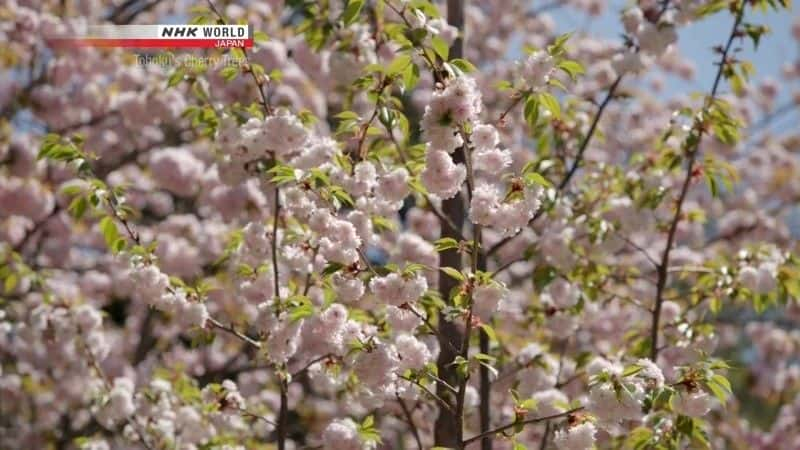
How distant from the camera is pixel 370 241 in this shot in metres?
2.46

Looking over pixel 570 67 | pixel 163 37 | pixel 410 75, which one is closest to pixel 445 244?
pixel 410 75

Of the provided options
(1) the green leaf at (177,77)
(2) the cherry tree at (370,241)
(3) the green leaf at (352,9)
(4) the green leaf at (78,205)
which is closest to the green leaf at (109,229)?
(2) the cherry tree at (370,241)

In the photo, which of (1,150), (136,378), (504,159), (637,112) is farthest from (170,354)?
(504,159)

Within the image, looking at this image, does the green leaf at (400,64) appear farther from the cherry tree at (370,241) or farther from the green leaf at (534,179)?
the green leaf at (534,179)

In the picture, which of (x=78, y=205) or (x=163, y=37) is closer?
(x=78, y=205)

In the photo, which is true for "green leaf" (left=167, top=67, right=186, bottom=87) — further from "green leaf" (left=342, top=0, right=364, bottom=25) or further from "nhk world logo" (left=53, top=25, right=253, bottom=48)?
"green leaf" (left=342, top=0, right=364, bottom=25)

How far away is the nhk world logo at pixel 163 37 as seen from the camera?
312 centimetres

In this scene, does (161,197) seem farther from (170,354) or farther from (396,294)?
(396,294)

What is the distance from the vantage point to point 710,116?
10.7ft

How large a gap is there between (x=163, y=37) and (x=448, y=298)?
5.77 ft

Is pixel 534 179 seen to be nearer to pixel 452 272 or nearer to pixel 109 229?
pixel 452 272

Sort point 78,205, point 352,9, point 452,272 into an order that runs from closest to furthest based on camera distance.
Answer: point 452,272 < point 352,9 < point 78,205

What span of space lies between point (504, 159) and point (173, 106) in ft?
9.97

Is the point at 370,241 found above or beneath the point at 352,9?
beneath
